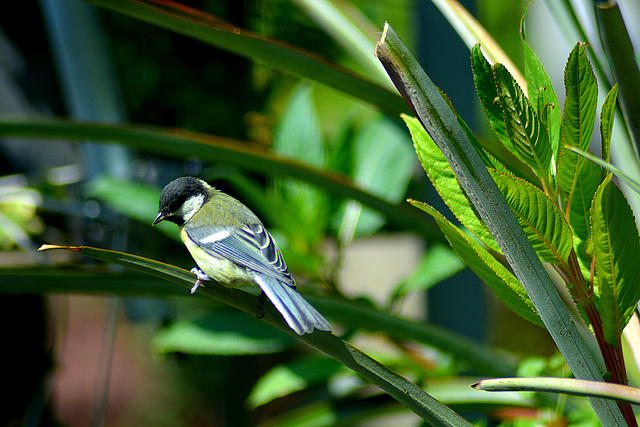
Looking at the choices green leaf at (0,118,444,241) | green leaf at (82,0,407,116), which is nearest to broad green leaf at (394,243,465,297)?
green leaf at (0,118,444,241)

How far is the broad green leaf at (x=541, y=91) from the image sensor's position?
21 cm

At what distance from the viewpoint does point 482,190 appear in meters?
0.18

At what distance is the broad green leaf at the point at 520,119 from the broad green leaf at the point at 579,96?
1cm

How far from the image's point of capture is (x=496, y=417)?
19.0 inches

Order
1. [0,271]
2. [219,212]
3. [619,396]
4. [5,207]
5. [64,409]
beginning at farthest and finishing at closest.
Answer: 1. [64,409]
2. [5,207]
3. [219,212]
4. [0,271]
5. [619,396]

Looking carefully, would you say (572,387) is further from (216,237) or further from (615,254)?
(216,237)

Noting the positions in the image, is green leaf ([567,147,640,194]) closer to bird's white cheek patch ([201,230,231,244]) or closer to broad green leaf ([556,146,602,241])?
broad green leaf ([556,146,602,241])

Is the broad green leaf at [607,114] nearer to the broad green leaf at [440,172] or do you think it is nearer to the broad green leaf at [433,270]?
the broad green leaf at [440,172]

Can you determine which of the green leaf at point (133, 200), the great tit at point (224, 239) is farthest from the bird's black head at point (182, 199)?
the green leaf at point (133, 200)

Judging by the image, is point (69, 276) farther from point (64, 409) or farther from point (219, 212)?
point (64, 409)

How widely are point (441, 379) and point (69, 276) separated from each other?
1.16 ft

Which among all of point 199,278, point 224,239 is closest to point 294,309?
point 199,278

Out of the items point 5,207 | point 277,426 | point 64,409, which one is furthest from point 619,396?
point 64,409

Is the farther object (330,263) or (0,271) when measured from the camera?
(330,263)
